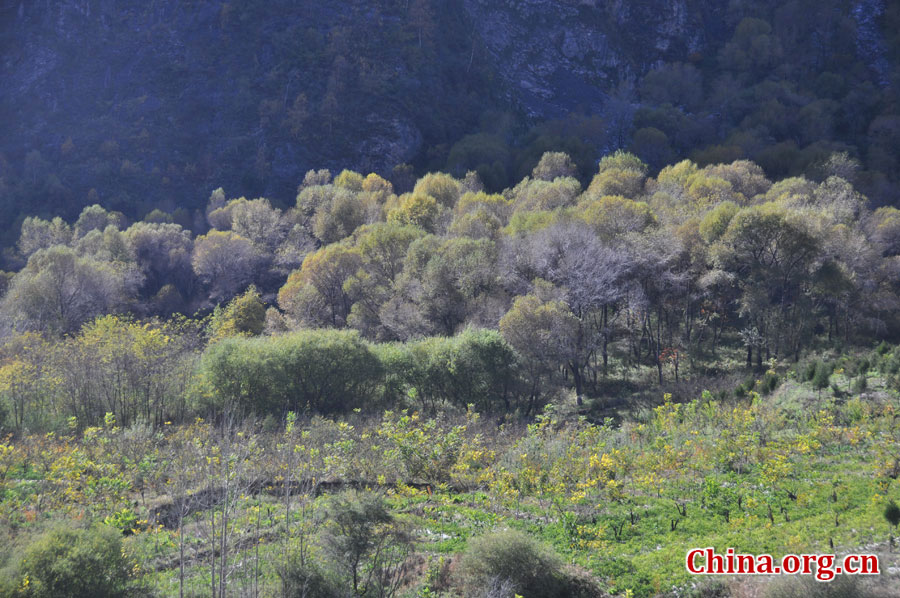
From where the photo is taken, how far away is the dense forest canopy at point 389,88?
69.5m

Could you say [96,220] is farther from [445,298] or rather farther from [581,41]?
[581,41]

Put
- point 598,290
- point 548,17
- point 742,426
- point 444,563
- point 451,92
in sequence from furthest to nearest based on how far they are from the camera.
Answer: point 548,17, point 451,92, point 598,290, point 742,426, point 444,563

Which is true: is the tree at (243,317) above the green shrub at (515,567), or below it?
above

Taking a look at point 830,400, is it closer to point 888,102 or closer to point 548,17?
point 888,102

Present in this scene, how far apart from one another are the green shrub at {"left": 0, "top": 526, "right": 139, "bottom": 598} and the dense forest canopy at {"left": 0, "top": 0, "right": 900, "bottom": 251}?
56.8 m

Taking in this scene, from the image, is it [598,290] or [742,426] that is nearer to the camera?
[742,426]

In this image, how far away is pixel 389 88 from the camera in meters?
78.6

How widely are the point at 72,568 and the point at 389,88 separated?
7677 cm

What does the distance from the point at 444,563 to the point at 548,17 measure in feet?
301

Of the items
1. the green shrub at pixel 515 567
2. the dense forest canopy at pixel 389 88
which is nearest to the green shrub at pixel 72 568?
the green shrub at pixel 515 567

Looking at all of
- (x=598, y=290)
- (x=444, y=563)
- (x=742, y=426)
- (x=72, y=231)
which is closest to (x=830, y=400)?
(x=742, y=426)

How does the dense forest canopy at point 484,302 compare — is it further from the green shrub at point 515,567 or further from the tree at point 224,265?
the green shrub at point 515,567

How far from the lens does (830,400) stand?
16.6m

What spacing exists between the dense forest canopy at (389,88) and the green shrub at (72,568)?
5685 centimetres
